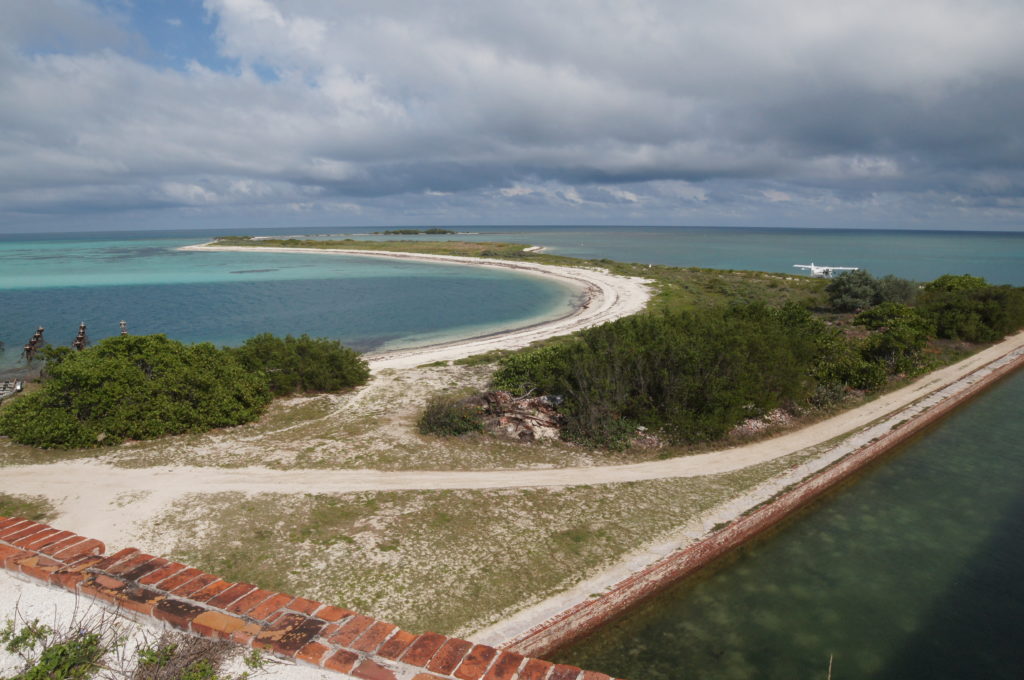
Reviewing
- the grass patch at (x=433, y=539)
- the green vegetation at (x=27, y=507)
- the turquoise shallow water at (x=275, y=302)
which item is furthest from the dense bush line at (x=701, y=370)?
the turquoise shallow water at (x=275, y=302)

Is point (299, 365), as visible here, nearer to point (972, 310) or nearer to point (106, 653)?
point (106, 653)

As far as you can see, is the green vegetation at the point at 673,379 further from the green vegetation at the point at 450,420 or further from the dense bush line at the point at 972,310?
the dense bush line at the point at 972,310

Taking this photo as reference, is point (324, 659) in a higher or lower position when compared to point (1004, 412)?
higher

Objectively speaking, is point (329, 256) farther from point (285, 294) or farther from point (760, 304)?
point (760, 304)

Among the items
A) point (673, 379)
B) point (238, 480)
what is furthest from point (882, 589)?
point (238, 480)

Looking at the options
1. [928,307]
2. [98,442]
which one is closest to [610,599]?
[98,442]

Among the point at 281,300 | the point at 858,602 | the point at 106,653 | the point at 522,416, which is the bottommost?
the point at 858,602
